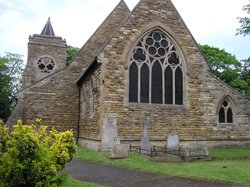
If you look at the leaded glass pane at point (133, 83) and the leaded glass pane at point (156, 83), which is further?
the leaded glass pane at point (156, 83)

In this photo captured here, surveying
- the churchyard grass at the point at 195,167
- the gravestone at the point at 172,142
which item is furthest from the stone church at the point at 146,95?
the churchyard grass at the point at 195,167

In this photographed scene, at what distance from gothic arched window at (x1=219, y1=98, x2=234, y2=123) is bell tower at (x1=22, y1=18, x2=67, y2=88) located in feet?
57.3

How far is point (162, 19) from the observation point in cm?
1869

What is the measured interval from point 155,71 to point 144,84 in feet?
3.83

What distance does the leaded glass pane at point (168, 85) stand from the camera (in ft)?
59.7

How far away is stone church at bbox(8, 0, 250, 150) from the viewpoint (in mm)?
16828

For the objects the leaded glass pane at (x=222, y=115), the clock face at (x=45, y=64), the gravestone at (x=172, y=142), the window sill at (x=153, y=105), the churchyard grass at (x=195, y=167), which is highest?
the clock face at (x=45, y=64)

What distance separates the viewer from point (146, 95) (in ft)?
57.9

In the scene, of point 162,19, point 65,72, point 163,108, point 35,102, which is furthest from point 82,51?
point 163,108

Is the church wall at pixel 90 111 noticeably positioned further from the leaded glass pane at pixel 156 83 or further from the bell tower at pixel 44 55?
the bell tower at pixel 44 55

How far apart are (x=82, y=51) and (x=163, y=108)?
9.31 meters

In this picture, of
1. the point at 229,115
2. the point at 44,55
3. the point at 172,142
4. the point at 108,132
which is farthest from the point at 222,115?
the point at 44,55

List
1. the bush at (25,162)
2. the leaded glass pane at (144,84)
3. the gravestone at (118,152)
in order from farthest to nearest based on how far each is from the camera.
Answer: the leaded glass pane at (144,84) < the gravestone at (118,152) < the bush at (25,162)

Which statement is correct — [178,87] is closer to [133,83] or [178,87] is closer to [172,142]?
[133,83]
